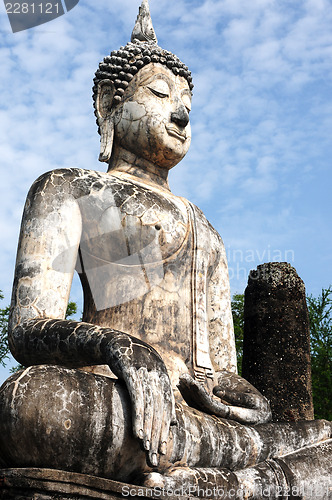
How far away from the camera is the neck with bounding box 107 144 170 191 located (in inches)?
245

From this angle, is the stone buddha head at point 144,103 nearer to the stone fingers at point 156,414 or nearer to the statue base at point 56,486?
the stone fingers at point 156,414

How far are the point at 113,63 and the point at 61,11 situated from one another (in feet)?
2.05

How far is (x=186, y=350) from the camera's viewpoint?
5566mm

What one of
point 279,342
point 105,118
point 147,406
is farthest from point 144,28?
point 279,342

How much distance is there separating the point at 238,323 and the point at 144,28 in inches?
554

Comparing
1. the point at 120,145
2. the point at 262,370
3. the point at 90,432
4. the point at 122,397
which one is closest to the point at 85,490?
the point at 90,432

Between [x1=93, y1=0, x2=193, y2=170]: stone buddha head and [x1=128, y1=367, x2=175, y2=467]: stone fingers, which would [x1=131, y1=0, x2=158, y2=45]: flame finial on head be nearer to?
[x1=93, y1=0, x2=193, y2=170]: stone buddha head

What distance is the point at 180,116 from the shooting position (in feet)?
20.0

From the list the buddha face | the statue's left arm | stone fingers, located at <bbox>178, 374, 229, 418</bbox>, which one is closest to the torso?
stone fingers, located at <bbox>178, 374, 229, 418</bbox>

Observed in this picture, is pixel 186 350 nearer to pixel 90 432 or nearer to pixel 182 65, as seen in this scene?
pixel 90 432

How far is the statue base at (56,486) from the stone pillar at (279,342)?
235 inches

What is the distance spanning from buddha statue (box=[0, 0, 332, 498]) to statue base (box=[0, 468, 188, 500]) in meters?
0.10

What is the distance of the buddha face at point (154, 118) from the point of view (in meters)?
6.11

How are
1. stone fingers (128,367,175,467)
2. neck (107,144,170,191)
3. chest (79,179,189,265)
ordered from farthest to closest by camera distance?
neck (107,144,170,191)
chest (79,179,189,265)
stone fingers (128,367,175,467)
